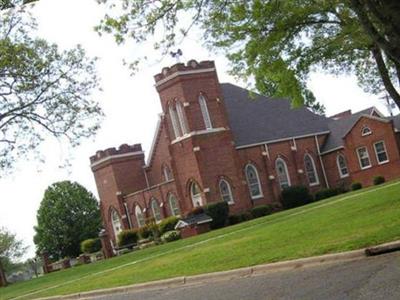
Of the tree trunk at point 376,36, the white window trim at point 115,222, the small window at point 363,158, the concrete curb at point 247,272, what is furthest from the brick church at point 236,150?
the tree trunk at point 376,36

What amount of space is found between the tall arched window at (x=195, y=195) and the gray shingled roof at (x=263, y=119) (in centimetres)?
487

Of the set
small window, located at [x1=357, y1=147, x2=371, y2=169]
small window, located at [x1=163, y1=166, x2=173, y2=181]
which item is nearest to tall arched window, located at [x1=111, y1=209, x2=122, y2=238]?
small window, located at [x1=163, y1=166, x2=173, y2=181]

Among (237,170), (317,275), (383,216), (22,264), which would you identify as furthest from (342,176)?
(22,264)

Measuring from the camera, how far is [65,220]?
255 feet

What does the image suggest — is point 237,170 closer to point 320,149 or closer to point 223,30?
point 320,149

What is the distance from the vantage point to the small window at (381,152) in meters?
47.8

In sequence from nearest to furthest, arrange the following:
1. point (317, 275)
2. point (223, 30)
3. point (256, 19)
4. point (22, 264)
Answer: point (317, 275) → point (256, 19) → point (223, 30) → point (22, 264)

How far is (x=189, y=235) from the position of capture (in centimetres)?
3984

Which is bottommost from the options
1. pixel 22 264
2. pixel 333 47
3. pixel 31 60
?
pixel 22 264

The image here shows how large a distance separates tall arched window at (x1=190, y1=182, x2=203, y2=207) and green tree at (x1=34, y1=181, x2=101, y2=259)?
100ft

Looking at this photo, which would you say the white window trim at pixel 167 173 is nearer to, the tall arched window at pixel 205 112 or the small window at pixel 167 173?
the small window at pixel 167 173

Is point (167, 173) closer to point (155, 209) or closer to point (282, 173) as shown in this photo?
point (155, 209)

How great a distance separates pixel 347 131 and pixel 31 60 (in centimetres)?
2825

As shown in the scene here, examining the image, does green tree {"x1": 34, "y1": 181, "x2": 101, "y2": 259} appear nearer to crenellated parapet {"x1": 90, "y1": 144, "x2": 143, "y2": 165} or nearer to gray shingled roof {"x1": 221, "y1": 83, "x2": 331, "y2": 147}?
crenellated parapet {"x1": 90, "y1": 144, "x2": 143, "y2": 165}
